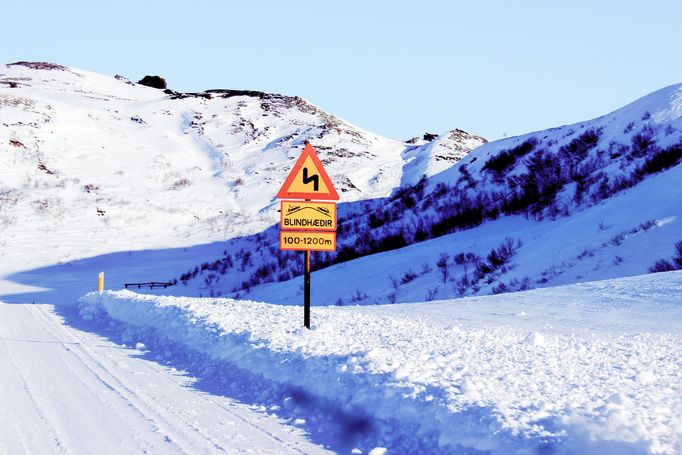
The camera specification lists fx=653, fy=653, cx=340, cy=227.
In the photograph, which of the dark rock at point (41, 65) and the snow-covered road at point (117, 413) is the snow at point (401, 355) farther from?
the dark rock at point (41, 65)

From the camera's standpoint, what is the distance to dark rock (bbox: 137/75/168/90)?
319 feet

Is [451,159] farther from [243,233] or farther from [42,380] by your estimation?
[42,380]

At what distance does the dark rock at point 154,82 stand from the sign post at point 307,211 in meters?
93.8

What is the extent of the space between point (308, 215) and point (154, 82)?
312 ft

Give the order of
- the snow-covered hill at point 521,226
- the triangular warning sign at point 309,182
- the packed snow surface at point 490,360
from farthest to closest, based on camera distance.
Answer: the snow-covered hill at point 521,226
the triangular warning sign at point 309,182
the packed snow surface at point 490,360

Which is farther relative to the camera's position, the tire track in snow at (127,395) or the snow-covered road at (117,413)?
the tire track in snow at (127,395)

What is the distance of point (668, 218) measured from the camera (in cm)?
1295

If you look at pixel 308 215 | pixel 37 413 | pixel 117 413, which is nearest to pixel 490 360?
pixel 117 413

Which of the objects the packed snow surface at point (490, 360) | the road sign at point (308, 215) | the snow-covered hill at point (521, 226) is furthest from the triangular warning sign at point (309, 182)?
the snow-covered hill at point (521, 226)

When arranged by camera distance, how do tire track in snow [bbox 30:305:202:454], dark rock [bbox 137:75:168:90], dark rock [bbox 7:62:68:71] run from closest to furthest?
tire track in snow [bbox 30:305:202:454] → dark rock [bbox 7:62:68:71] → dark rock [bbox 137:75:168:90]

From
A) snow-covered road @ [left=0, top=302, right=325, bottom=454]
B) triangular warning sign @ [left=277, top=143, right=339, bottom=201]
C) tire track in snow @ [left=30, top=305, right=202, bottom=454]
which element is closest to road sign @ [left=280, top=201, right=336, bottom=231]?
triangular warning sign @ [left=277, top=143, right=339, bottom=201]

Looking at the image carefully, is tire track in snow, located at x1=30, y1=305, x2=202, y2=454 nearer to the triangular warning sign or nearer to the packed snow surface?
the packed snow surface

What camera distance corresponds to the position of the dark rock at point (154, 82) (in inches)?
3824

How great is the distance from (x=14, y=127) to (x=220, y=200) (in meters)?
17.6
